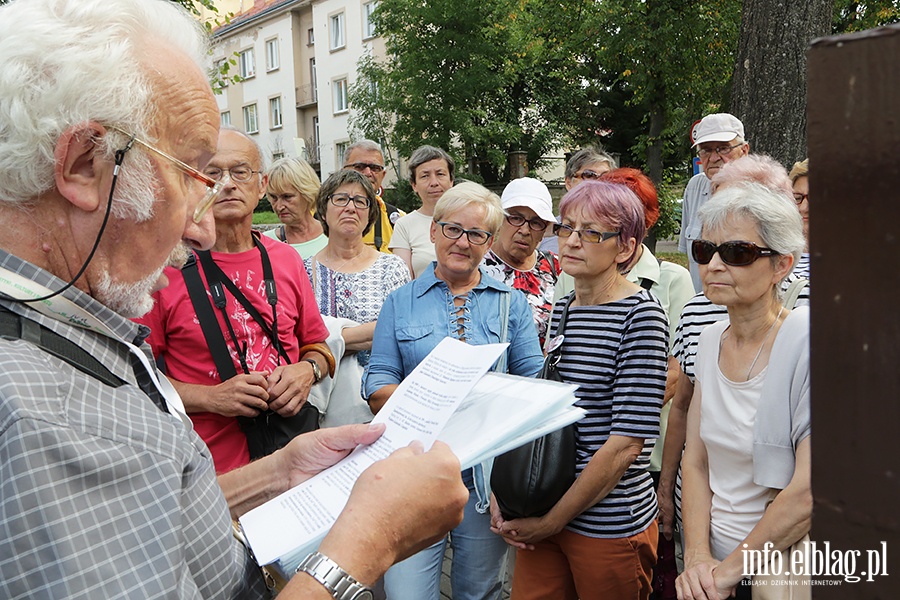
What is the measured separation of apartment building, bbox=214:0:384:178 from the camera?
40625mm

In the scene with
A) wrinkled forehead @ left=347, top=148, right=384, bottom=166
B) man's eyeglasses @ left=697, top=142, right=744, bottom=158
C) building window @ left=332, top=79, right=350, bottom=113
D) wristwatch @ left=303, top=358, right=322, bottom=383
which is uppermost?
building window @ left=332, top=79, right=350, bottom=113

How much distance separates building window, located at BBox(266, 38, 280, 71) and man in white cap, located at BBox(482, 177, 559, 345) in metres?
46.5

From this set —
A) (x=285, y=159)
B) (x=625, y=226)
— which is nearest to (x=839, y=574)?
(x=625, y=226)

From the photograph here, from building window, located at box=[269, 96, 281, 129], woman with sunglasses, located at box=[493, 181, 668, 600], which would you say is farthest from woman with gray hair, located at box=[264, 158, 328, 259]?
building window, located at box=[269, 96, 281, 129]

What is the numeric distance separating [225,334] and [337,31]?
42.0 metres

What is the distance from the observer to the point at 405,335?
3229 mm

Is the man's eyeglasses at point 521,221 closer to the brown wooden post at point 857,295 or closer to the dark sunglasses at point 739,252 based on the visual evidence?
the dark sunglasses at point 739,252

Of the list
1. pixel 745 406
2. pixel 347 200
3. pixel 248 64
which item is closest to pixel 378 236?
pixel 347 200

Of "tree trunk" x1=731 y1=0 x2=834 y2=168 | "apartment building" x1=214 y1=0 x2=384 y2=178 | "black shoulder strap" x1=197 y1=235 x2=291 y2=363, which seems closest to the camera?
"black shoulder strap" x1=197 y1=235 x2=291 y2=363

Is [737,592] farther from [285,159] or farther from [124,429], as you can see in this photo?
[285,159]

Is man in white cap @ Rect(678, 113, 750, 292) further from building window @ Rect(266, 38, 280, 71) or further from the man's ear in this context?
building window @ Rect(266, 38, 280, 71)

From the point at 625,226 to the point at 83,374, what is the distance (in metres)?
2.37

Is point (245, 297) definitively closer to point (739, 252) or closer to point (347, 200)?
point (347, 200)

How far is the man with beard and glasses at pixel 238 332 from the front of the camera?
278 cm
